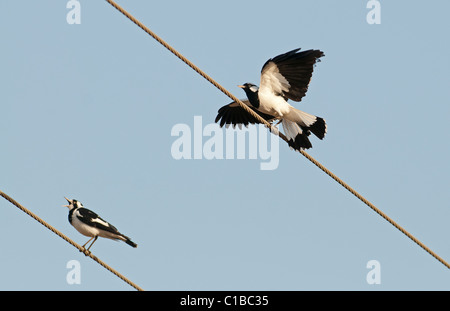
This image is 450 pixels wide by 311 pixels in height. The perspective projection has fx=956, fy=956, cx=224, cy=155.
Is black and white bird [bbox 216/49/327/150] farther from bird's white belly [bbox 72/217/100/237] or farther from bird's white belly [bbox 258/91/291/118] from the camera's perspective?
→ bird's white belly [bbox 72/217/100/237]

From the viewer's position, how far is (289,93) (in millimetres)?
13656

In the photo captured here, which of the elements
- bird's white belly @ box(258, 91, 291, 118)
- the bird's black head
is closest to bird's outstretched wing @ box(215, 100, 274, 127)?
bird's white belly @ box(258, 91, 291, 118)

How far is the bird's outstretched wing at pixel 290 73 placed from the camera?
523 inches

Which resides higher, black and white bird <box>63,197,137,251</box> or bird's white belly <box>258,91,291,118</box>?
bird's white belly <box>258,91,291,118</box>

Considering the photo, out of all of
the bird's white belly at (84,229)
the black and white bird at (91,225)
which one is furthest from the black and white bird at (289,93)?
the bird's white belly at (84,229)

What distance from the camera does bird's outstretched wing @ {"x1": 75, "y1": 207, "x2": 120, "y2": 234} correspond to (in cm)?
1335

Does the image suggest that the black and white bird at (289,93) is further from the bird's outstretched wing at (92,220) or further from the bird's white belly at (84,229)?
the bird's white belly at (84,229)

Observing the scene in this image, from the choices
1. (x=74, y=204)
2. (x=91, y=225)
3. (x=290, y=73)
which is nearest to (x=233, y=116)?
(x=290, y=73)

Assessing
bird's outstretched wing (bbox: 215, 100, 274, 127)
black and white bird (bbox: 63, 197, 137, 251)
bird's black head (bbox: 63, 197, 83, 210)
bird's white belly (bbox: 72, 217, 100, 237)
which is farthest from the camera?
bird's outstretched wing (bbox: 215, 100, 274, 127)

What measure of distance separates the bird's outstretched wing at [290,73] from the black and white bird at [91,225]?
2.88 metres
